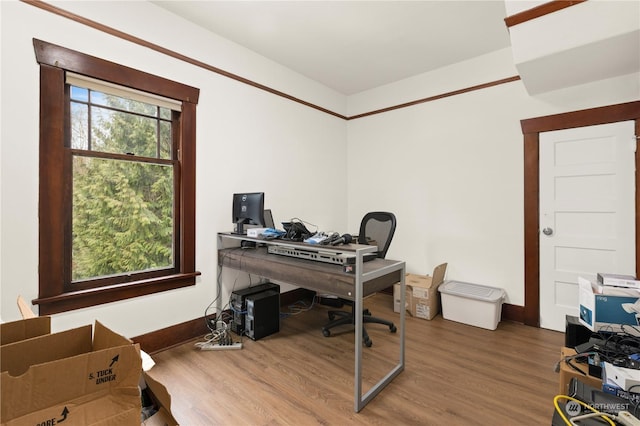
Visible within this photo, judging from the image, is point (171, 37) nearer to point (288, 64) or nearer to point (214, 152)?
point (214, 152)

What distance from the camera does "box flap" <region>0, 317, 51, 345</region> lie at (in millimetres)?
905

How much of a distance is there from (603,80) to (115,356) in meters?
4.02

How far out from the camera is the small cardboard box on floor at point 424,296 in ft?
10.7

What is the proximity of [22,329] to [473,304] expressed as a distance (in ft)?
11.1

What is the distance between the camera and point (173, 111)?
2.74 metres

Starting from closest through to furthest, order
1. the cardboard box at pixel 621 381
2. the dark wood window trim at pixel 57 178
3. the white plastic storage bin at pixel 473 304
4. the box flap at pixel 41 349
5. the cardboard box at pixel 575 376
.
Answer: the box flap at pixel 41 349 → the cardboard box at pixel 621 381 → the cardboard box at pixel 575 376 → the dark wood window trim at pixel 57 178 → the white plastic storage bin at pixel 473 304

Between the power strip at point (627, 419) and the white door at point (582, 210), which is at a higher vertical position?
the white door at point (582, 210)

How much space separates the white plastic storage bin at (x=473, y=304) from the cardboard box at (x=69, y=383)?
3.09 m

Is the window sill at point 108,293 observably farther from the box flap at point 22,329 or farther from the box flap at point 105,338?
the box flap at point 105,338

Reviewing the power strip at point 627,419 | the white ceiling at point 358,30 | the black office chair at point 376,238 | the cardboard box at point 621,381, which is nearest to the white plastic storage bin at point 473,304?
the black office chair at point 376,238

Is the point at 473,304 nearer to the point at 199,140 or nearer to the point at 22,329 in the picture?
the point at 199,140

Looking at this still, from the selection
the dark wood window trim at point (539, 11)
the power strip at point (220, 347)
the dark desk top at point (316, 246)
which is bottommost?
the power strip at point (220, 347)

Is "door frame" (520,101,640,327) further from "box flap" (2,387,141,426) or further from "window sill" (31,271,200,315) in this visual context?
"box flap" (2,387,141,426)

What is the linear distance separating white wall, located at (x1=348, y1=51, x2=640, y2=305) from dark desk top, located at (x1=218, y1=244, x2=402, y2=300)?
175 centimetres
